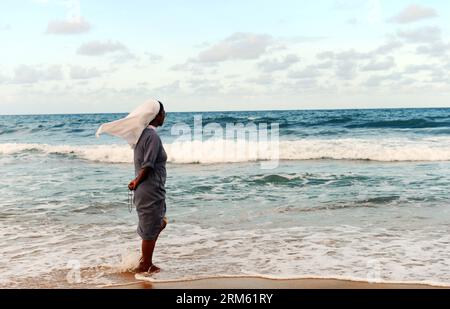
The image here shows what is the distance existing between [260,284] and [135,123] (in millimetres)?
1982

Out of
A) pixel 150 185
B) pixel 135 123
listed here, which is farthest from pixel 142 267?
pixel 135 123

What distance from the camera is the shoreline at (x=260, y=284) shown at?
15.8 ft

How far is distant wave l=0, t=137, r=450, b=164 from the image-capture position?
17172mm

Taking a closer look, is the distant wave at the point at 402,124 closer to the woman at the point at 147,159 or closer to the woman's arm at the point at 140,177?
the woman at the point at 147,159

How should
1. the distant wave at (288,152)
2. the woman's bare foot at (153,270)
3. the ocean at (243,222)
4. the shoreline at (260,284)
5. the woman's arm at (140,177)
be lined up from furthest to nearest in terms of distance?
the distant wave at (288,152) → the ocean at (243,222) → the woman's bare foot at (153,270) → the woman's arm at (140,177) → the shoreline at (260,284)

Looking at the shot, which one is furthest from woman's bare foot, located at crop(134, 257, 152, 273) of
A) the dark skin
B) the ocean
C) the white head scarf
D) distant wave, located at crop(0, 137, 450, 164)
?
distant wave, located at crop(0, 137, 450, 164)

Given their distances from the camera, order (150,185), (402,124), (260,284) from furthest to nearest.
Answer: (402,124), (150,185), (260,284)

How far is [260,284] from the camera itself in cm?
492

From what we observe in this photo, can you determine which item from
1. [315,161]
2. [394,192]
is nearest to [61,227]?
[394,192]

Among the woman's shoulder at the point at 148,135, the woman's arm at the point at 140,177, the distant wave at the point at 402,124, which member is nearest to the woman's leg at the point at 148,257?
the woman's arm at the point at 140,177

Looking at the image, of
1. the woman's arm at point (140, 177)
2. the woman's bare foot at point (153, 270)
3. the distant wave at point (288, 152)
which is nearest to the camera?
the woman's arm at point (140, 177)

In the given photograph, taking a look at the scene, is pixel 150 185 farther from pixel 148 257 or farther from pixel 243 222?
pixel 243 222

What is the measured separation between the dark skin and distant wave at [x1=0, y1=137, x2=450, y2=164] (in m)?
11.8

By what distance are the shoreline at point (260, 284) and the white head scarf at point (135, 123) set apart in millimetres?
1421
